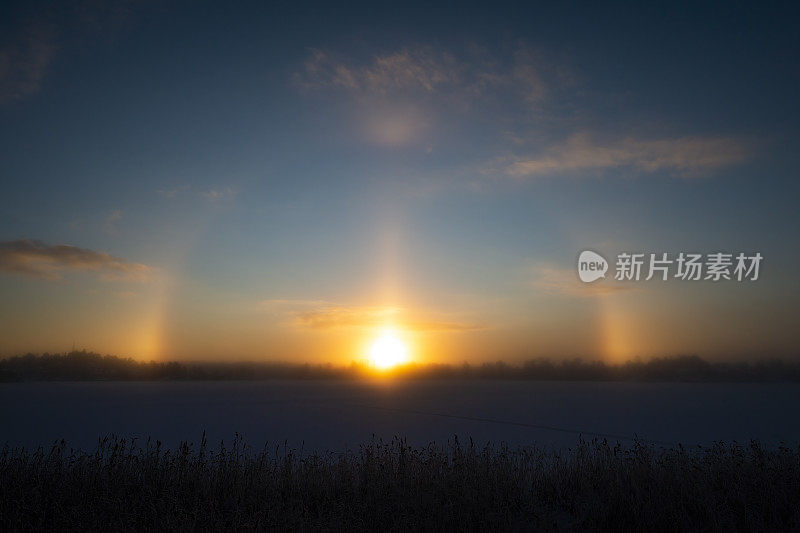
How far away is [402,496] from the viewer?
8.06 meters

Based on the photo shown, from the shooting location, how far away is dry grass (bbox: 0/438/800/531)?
6.85 m

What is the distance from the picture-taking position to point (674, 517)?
277 inches

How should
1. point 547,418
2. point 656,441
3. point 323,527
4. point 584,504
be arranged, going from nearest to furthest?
point 323,527 < point 584,504 < point 656,441 < point 547,418

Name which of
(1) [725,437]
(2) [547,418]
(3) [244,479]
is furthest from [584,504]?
(2) [547,418]

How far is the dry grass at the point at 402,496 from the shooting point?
6.85 metres

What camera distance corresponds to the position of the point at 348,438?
20203mm

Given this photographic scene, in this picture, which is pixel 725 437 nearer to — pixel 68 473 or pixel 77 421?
pixel 68 473

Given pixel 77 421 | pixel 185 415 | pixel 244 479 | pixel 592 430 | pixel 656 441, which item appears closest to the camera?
pixel 244 479

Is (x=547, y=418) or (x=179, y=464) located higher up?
(x=179, y=464)

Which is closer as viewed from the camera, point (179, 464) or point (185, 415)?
point (179, 464)

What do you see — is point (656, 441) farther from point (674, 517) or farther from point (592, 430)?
point (674, 517)

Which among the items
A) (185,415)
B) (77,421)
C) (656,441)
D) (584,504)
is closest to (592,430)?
(656,441)

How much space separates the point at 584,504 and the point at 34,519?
25.6 feet

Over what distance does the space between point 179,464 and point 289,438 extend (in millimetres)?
11381
